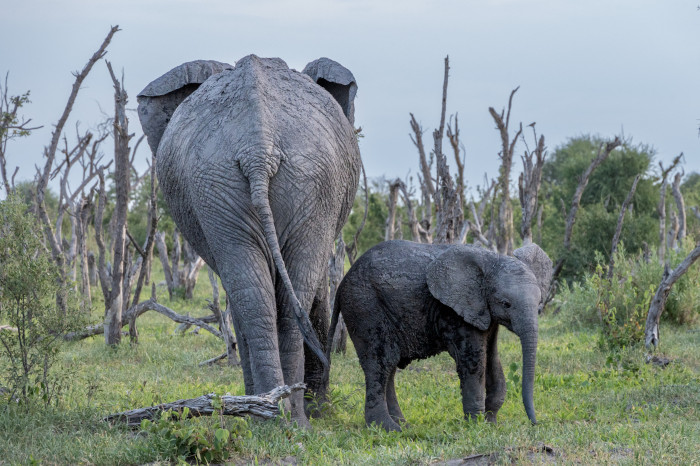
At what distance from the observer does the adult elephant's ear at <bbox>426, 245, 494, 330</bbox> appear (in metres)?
6.01

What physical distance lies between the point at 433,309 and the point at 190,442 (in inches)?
86.3

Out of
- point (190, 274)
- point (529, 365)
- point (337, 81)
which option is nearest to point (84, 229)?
point (190, 274)

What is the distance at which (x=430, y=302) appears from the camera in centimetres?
629

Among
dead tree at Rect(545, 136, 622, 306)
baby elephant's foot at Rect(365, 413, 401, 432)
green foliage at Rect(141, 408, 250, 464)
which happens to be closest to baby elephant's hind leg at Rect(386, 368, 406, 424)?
baby elephant's foot at Rect(365, 413, 401, 432)

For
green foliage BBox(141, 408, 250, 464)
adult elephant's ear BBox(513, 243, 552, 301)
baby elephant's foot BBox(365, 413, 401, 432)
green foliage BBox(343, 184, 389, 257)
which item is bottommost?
baby elephant's foot BBox(365, 413, 401, 432)

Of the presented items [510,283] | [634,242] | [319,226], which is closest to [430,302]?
[510,283]

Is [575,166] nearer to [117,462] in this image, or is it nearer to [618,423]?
[618,423]

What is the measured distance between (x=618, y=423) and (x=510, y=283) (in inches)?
54.3

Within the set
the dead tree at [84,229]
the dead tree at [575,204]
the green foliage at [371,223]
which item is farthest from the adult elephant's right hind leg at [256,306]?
the green foliage at [371,223]

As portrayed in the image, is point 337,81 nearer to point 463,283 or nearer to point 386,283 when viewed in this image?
point 386,283

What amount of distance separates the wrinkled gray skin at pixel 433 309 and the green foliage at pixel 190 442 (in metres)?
1.66

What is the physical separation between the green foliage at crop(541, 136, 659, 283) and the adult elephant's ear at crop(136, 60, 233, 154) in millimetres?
11983

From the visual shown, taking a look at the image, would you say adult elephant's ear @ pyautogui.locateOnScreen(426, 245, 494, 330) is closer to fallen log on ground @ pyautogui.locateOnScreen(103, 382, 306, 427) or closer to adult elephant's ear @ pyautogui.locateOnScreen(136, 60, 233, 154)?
fallen log on ground @ pyautogui.locateOnScreen(103, 382, 306, 427)

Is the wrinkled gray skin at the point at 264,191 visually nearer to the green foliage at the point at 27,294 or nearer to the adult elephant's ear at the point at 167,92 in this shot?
the adult elephant's ear at the point at 167,92
